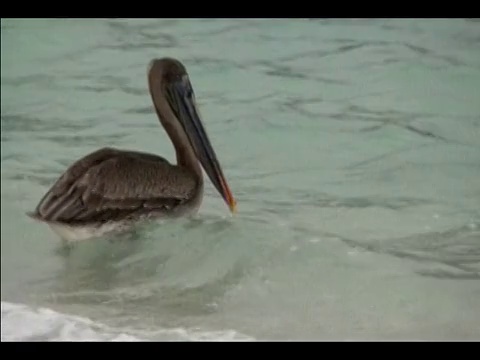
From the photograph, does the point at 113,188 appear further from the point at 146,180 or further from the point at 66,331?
the point at 66,331

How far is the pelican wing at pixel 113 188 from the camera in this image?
2018 millimetres

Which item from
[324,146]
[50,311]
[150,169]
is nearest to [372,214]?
[324,146]

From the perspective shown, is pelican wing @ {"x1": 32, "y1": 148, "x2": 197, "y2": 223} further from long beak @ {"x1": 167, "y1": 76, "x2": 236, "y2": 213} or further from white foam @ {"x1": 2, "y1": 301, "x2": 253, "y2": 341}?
white foam @ {"x1": 2, "y1": 301, "x2": 253, "y2": 341}

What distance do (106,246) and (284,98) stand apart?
0.51m

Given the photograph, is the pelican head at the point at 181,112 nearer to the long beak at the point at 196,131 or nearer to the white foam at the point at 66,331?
the long beak at the point at 196,131

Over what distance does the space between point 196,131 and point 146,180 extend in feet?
0.54

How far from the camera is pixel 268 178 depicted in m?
2.15

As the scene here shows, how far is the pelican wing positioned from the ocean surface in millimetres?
49

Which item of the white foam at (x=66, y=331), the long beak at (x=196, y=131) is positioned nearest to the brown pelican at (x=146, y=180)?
the long beak at (x=196, y=131)

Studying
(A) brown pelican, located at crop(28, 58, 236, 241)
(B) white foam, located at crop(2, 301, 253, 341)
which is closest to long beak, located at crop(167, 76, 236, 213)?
(A) brown pelican, located at crop(28, 58, 236, 241)

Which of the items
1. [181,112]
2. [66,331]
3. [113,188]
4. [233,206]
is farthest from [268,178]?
[66,331]

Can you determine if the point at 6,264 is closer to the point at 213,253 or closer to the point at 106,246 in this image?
the point at 106,246

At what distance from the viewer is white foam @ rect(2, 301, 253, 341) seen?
2041mm

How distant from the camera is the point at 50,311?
6.72 ft
